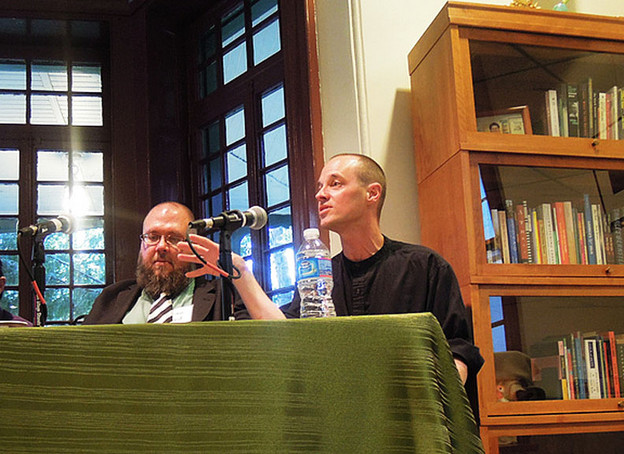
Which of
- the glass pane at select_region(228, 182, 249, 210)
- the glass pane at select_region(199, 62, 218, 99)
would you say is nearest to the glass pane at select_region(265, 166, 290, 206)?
the glass pane at select_region(228, 182, 249, 210)

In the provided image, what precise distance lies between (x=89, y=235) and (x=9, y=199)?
0.42 meters

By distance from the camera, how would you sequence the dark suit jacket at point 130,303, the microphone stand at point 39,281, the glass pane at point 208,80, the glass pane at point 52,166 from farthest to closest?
1. the glass pane at point 52,166
2. the glass pane at point 208,80
3. the dark suit jacket at point 130,303
4. the microphone stand at point 39,281

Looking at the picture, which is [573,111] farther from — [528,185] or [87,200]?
[87,200]

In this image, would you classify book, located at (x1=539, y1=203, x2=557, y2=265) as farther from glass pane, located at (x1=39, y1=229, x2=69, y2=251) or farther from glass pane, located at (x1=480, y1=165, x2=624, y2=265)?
glass pane, located at (x1=39, y1=229, x2=69, y2=251)

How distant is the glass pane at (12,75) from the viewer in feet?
12.9

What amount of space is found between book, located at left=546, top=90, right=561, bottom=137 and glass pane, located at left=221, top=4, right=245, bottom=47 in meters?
1.49

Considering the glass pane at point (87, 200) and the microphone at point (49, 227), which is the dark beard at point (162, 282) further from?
the glass pane at point (87, 200)

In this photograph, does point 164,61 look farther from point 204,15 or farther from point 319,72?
point 319,72

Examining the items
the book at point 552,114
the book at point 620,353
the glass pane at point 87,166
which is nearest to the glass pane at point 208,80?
the glass pane at point 87,166

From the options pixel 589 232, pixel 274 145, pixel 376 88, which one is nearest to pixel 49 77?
pixel 274 145

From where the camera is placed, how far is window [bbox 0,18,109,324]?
12.4 ft

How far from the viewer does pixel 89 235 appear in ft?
12.5

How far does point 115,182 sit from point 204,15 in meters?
0.91

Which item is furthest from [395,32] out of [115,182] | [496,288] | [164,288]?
[115,182]
